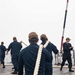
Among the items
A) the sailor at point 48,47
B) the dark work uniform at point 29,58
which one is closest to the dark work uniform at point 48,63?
the sailor at point 48,47

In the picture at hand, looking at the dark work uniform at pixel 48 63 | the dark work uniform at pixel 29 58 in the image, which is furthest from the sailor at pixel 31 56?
the dark work uniform at pixel 48 63

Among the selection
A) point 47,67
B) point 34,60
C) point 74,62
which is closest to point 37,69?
point 34,60

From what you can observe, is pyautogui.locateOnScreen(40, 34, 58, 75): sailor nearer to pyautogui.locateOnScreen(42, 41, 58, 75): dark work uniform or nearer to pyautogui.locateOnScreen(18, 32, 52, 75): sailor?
pyautogui.locateOnScreen(42, 41, 58, 75): dark work uniform

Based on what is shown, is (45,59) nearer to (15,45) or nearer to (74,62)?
(15,45)

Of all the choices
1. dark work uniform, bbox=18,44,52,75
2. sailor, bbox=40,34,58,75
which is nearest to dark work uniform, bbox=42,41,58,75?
sailor, bbox=40,34,58,75

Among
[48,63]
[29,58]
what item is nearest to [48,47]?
[48,63]

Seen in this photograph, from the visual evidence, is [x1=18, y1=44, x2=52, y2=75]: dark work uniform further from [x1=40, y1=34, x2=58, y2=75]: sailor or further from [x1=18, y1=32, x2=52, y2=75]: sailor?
[x1=40, y1=34, x2=58, y2=75]: sailor

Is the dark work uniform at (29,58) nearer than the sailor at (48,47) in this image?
Yes

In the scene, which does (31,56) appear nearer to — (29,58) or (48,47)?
(29,58)

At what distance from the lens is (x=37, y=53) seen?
21.2 ft

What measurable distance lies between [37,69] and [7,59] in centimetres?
1989

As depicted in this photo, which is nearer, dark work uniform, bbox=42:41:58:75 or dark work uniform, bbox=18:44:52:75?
dark work uniform, bbox=18:44:52:75

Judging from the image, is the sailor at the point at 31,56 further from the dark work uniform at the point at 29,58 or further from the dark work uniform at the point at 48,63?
the dark work uniform at the point at 48,63

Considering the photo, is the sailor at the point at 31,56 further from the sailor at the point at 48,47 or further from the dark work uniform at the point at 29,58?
the sailor at the point at 48,47
